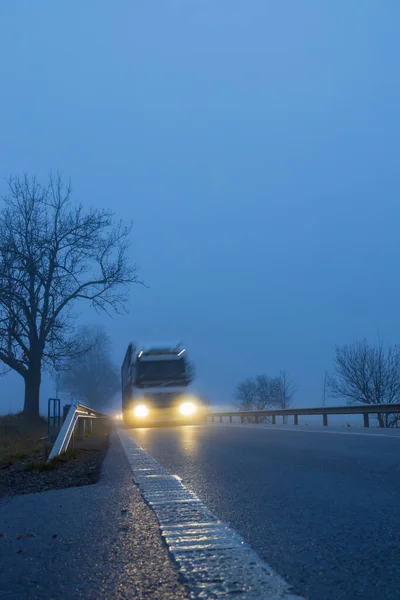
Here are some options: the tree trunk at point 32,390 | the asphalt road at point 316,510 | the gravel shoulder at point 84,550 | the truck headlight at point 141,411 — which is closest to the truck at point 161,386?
the truck headlight at point 141,411

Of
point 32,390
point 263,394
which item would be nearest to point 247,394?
point 263,394

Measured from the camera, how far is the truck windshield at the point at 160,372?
27875mm

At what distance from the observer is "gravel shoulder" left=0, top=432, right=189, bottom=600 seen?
2.56 m

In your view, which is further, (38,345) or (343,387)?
(343,387)

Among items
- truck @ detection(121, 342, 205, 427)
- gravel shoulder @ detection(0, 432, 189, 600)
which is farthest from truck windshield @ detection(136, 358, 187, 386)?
gravel shoulder @ detection(0, 432, 189, 600)

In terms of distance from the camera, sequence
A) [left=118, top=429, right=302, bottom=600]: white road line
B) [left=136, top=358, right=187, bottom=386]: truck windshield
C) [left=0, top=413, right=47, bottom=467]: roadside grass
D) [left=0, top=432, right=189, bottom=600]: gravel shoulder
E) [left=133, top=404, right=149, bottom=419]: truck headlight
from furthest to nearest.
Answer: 1. [left=136, top=358, right=187, bottom=386]: truck windshield
2. [left=133, top=404, right=149, bottom=419]: truck headlight
3. [left=0, top=413, right=47, bottom=467]: roadside grass
4. [left=0, top=432, right=189, bottom=600]: gravel shoulder
5. [left=118, top=429, right=302, bottom=600]: white road line

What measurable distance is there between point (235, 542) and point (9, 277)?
73.0ft

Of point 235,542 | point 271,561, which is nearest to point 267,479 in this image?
point 235,542

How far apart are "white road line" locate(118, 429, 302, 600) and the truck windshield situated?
2305 cm

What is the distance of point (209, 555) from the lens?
9.73 ft

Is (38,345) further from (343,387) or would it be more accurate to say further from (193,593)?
(193,593)

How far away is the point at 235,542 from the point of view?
127 inches

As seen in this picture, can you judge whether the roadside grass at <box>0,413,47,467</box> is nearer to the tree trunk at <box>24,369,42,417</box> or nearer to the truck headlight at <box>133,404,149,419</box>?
the tree trunk at <box>24,369,42,417</box>

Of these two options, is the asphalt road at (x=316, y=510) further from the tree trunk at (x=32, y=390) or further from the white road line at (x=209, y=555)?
the tree trunk at (x=32, y=390)
